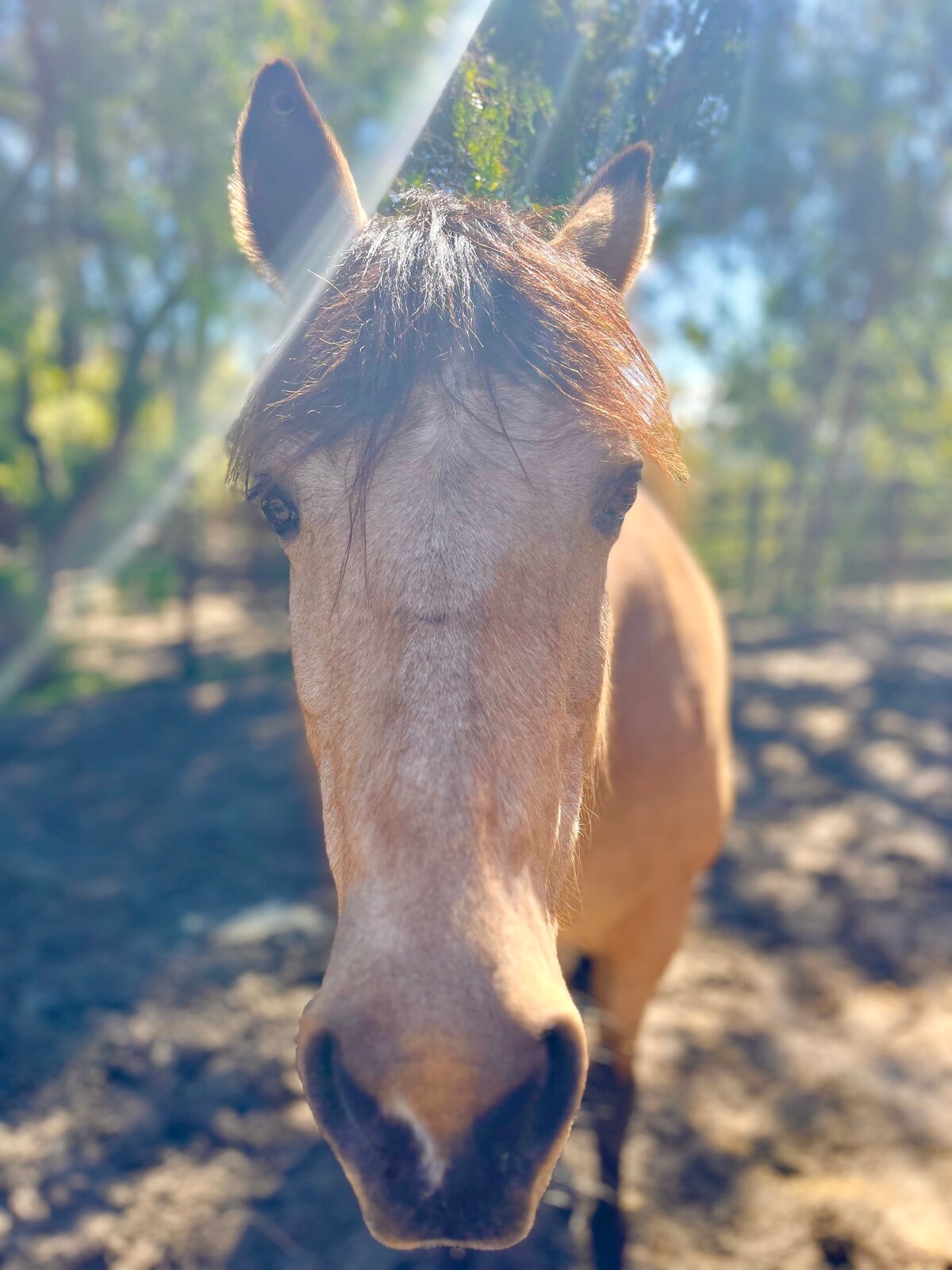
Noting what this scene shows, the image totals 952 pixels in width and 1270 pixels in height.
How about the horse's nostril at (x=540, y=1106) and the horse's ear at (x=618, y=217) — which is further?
the horse's ear at (x=618, y=217)

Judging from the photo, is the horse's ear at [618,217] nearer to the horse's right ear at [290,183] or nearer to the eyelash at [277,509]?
the horse's right ear at [290,183]

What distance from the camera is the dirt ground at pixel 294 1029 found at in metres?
2.47

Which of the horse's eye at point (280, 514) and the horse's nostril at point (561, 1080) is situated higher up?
the horse's eye at point (280, 514)

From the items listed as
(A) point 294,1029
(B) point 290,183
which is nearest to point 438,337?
(B) point 290,183

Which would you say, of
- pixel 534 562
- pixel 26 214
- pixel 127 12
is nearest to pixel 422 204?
pixel 534 562

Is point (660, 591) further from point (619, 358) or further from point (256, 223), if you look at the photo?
point (256, 223)

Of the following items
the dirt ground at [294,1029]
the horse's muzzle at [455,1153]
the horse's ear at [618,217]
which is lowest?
the dirt ground at [294,1029]

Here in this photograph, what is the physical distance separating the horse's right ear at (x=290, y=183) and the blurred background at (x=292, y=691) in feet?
0.67

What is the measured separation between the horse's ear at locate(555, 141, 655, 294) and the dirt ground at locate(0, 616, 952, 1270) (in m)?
2.69

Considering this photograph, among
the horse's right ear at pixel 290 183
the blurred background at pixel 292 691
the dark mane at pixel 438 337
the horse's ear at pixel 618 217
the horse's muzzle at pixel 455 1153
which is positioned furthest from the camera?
the blurred background at pixel 292 691

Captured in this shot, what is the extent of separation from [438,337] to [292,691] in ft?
21.3

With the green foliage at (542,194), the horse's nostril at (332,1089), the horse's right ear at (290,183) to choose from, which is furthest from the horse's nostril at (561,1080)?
the green foliage at (542,194)

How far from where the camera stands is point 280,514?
4.99 feet

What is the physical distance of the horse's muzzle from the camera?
0.95 m
